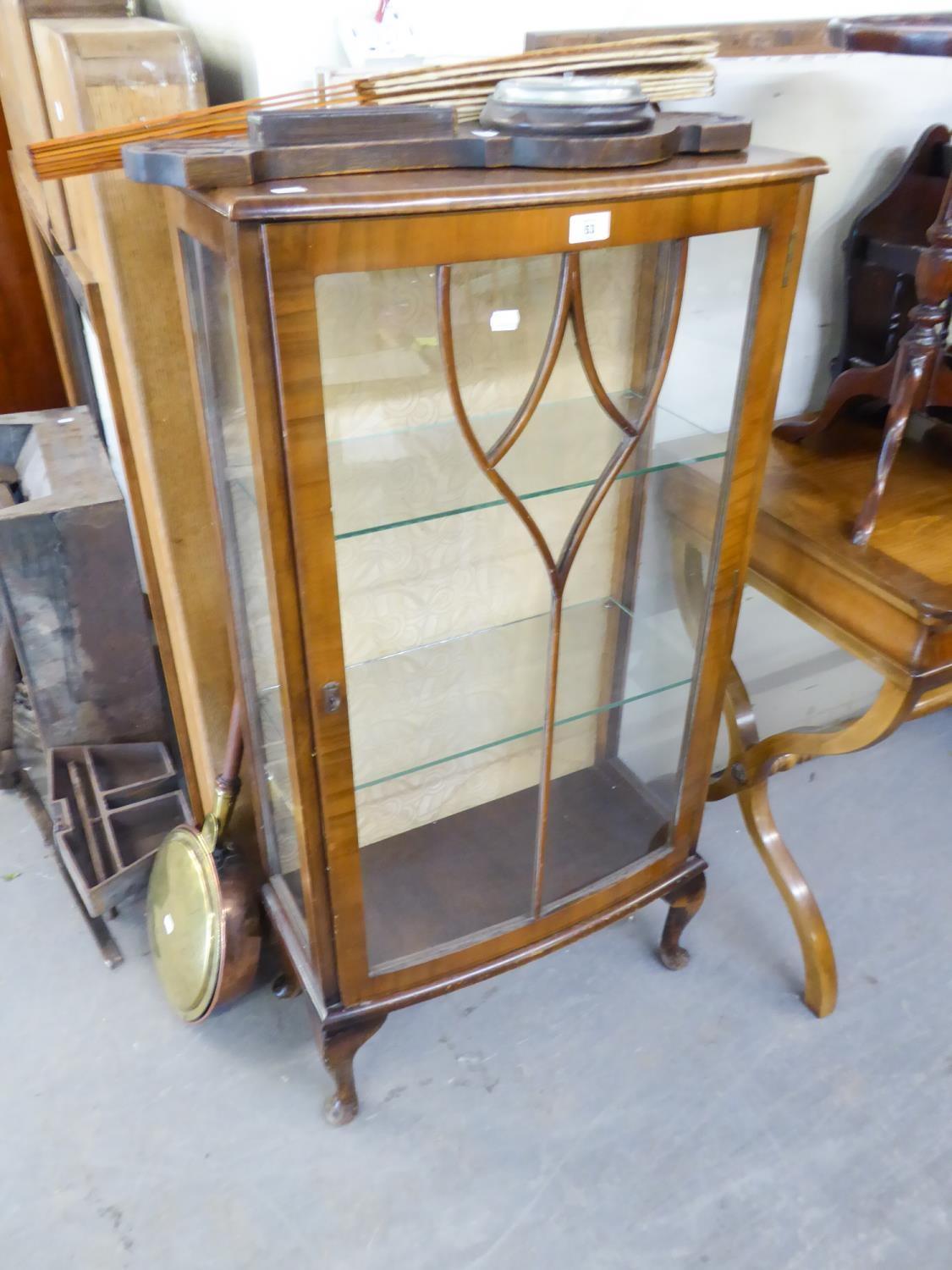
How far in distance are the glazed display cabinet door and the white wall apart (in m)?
0.08

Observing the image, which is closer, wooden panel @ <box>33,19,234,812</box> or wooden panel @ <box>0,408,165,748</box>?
wooden panel @ <box>33,19,234,812</box>

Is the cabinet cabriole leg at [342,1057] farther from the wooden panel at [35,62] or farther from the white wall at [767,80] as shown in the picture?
the wooden panel at [35,62]

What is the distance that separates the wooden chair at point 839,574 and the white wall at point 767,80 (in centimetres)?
18

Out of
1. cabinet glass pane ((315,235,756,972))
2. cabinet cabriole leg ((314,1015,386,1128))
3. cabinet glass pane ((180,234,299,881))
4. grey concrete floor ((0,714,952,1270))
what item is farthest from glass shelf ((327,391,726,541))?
grey concrete floor ((0,714,952,1270))

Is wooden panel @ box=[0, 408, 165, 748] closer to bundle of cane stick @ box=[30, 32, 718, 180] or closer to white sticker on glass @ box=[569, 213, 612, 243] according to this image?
bundle of cane stick @ box=[30, 32, 718, 180]

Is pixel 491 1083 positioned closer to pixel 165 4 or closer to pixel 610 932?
pixel 610 932

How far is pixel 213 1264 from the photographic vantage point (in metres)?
1.14

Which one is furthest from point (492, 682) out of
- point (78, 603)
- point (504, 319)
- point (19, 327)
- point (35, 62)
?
point (19, 327)

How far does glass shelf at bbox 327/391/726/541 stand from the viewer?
0.96 metres

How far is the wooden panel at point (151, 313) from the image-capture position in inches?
41.2

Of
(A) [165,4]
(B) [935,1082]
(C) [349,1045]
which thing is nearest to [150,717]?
(C) [349,1045]

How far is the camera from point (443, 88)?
2.82 ft

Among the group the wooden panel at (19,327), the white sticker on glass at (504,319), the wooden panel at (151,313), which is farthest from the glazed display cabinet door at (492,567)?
the wooden panel at (19,327)

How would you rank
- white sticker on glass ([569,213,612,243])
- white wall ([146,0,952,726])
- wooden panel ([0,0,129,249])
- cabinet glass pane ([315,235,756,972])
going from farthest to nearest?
wooden panel ([0,0,129,249])
white wall ([146,0,952,726])
cabinet glass pane ([315,235,756,972])
white sticker on glass ([569,213,612,243])
